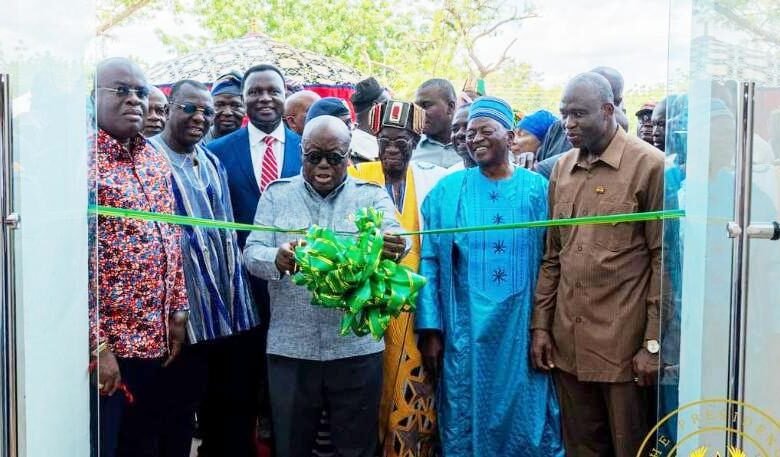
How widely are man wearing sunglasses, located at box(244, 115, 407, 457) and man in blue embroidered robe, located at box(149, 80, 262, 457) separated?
1.21 ft

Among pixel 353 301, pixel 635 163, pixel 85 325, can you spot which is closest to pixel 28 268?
pixel 85 325

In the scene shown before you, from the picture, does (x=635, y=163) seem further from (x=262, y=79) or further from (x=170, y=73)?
(x=170, y=73)

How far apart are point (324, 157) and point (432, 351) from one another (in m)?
1.10

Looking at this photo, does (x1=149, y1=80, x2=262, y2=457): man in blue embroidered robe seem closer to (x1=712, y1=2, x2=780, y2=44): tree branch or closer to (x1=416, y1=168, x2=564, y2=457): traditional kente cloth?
(x1=416, y1=168, x2=564, y2=457): traditional kente cloth

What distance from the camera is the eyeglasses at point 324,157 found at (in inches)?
168

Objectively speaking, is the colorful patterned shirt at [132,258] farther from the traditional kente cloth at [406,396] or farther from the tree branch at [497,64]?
the tree branch at [497,64]

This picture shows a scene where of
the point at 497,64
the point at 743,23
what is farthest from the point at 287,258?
the point at 497,64

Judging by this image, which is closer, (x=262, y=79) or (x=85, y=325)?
(x=85, y=325)

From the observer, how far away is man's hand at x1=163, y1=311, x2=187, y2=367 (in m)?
4.22

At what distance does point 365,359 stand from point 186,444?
1050mm

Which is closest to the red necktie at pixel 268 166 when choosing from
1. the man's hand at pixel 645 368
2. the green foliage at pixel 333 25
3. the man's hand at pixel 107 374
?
the man's hand at pixel 107 374

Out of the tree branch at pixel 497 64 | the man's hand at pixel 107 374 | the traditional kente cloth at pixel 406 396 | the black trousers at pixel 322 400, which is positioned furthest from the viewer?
the tree branch at pixel 497 64

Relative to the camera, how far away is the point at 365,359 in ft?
14.0

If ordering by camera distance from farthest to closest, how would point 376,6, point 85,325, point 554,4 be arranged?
point 376,6
point 554,4
point 85,325
